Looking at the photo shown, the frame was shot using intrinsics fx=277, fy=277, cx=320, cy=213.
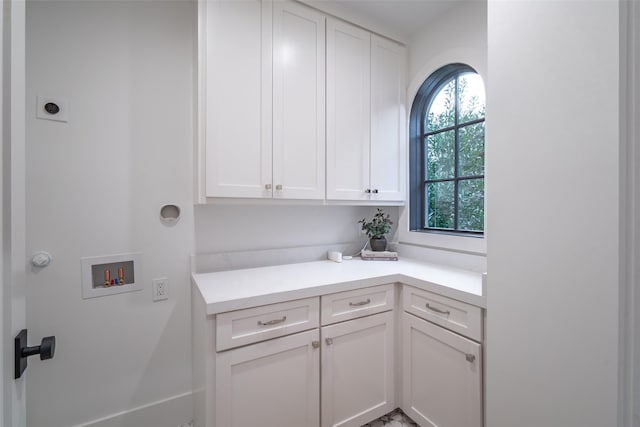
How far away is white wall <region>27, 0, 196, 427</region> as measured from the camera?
133cm

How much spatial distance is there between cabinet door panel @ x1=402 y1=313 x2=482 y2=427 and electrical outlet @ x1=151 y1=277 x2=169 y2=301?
1.39 metres

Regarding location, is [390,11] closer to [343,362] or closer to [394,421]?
[343,362]

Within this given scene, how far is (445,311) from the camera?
1394 mm

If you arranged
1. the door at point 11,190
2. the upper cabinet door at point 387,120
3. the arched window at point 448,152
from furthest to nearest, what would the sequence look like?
the upper cabinet door at point 387,120
the arched window at point 448,152
the door at point 11,190

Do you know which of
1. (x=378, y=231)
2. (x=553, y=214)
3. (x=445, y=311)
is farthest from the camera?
(x=378, y=231)

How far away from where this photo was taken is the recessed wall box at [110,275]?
142 centimetres

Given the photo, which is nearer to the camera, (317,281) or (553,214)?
(553,214)

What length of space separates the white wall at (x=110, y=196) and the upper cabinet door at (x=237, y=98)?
30cm

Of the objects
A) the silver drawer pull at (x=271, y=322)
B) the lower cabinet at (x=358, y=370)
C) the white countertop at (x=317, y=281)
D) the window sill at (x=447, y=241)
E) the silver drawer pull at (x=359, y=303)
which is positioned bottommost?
the lower cabinet at (x=358, y=370)

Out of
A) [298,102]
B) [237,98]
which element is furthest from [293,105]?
[237,98]

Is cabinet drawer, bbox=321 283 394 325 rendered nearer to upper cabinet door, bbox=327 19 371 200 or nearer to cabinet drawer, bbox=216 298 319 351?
cabinet drawer, bbox=216 298 319 351

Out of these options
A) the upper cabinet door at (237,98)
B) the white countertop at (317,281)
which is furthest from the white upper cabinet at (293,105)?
the white countertop at (317,281)

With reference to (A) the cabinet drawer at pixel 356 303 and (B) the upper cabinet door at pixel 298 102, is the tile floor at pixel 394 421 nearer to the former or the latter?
(A) the cabinet drawer at pixel 356 303

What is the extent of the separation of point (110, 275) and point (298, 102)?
55.5 inches
